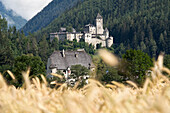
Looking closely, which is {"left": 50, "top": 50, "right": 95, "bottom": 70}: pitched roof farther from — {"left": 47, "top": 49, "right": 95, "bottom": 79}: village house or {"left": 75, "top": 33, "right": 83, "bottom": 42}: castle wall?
{"left": 75, "top": 33, "right": 83, "bottom": 42}: castle wall

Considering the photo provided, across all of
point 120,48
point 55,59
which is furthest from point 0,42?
point 120,48

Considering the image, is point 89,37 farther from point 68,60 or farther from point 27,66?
point 27,66

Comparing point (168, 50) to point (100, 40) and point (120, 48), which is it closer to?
point (120, 48)

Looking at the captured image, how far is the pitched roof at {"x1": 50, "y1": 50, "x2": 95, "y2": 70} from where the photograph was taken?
82.5m

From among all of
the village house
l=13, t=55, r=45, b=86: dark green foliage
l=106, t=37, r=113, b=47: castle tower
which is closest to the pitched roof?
the village house

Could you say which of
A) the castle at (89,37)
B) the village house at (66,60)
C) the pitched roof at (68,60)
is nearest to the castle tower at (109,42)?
the castle at (89,37)

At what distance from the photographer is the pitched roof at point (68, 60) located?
271 feet

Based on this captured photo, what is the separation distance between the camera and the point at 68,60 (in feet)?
274

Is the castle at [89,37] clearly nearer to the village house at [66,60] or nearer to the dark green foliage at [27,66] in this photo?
the village house at [66,60]

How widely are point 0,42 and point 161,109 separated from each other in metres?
127

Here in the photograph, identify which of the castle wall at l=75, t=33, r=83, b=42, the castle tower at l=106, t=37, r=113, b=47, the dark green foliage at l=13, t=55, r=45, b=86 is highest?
the dark green foliage at l=13, t=55, r=45, b=86

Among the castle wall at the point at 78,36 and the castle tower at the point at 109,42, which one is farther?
the castle tower at the point at 109,42

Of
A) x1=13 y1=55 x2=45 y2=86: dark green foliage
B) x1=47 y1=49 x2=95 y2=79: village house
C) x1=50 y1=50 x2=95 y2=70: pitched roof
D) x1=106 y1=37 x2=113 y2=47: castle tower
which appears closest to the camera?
x1=13 y1=55 x2=45 y2=86: dark green foliage

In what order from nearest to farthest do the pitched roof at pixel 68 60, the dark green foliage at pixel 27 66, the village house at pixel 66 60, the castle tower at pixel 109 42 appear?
1. the dark green foliage at pixel 27 66
2. the village house at pixel 66 60
3. the pitched roof at pixel 68 60
4. the castle tower at pixel 109 42
